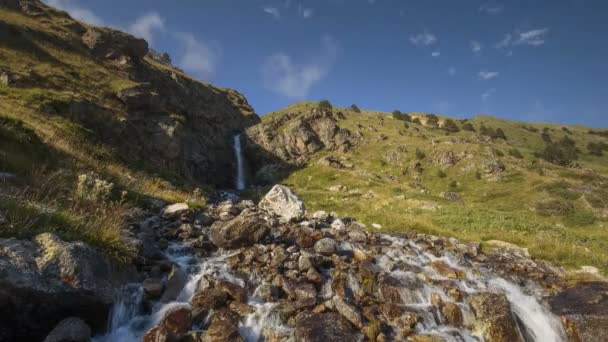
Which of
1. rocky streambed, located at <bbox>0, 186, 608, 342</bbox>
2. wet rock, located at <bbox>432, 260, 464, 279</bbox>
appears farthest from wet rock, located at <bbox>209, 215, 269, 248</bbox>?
wet rock, located at <bbox>432, 260, 464, 279</bbox>

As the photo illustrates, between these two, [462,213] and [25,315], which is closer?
[25,315]

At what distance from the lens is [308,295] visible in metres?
8.48

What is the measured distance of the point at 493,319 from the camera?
870 centimetres

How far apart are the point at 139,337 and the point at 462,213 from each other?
25217mm

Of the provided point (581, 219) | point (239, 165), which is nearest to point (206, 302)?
point (581, 219)

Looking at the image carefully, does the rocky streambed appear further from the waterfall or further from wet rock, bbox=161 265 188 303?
the waterfall

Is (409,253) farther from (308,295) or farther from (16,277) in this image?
(16,277)

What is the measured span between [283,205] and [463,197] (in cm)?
3820

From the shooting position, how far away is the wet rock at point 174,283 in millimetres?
7770

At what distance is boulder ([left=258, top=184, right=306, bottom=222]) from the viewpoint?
16.6 meters

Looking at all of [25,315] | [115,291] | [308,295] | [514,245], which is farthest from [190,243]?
[514,245]

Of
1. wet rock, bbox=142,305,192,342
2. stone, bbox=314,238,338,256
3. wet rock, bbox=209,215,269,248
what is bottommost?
wet rock, bbox=142,305,192,342

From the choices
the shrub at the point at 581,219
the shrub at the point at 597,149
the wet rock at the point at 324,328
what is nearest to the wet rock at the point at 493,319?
the wet rock at the point at 324,328

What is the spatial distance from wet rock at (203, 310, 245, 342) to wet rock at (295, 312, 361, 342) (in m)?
1.37
